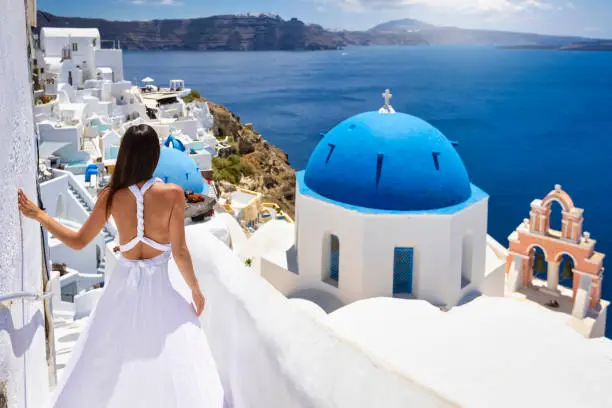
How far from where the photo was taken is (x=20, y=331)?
2201 mm

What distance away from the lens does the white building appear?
23.8 ft

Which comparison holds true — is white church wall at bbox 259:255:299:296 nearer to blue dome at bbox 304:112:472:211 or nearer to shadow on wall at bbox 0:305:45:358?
blue dome at bbox 304:112:472:211

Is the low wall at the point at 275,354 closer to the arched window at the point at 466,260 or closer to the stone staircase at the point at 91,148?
the arched window at the point at 466,260

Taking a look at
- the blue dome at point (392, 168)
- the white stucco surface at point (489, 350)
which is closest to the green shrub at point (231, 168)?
the blue dome at point (392, 168)

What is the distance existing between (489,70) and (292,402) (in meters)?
132

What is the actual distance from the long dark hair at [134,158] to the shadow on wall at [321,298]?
5.39 m

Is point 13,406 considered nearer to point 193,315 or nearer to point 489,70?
point 193,315

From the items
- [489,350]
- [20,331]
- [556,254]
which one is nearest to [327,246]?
[489,350]

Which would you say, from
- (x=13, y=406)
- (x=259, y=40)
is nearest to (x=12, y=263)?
(x=13, y=406)

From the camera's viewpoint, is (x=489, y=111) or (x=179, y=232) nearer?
(x=179, y=232)

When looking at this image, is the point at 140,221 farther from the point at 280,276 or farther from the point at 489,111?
the point at 489,111

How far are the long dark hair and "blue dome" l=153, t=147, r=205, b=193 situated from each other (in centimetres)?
734

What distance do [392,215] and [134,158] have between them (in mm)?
4997

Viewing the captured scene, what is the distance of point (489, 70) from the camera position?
413 ft
